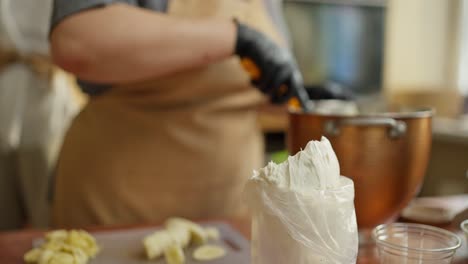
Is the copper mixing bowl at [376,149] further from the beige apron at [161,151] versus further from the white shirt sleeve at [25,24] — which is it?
the white shirt sleeve at [25,24]

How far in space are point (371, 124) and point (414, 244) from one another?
0.15 meters

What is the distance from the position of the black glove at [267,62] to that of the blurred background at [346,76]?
78 centimetres

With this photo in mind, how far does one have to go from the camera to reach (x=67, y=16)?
69 cm

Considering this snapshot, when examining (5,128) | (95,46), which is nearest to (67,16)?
(95,46)

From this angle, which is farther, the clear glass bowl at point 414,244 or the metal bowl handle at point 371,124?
the metal bowl handle at point 371,124

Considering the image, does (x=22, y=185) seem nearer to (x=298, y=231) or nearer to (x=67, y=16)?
(x=67, y=16)

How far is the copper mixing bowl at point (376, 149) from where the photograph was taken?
580 millimetres

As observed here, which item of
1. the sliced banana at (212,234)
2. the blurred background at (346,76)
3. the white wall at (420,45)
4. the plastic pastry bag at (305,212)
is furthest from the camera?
the white wall at (420,45)

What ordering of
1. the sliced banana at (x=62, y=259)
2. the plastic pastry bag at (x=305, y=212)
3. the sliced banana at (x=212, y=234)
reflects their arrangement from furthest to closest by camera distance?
the sliced banana at (x=212, y=234) < the sliced banana at (x=62, y=259) < the plastic pastry bag at (x=305, y=212)

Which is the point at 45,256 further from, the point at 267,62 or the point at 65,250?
the point at 267,62

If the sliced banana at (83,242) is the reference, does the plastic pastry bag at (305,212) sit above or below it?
above

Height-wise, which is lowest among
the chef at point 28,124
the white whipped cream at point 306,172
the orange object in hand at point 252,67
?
the chef at point 28,124

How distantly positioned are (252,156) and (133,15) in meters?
0.40

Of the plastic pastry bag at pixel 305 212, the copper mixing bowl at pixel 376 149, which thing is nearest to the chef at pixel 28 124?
the copper mixing bowl at pixel 376 149
